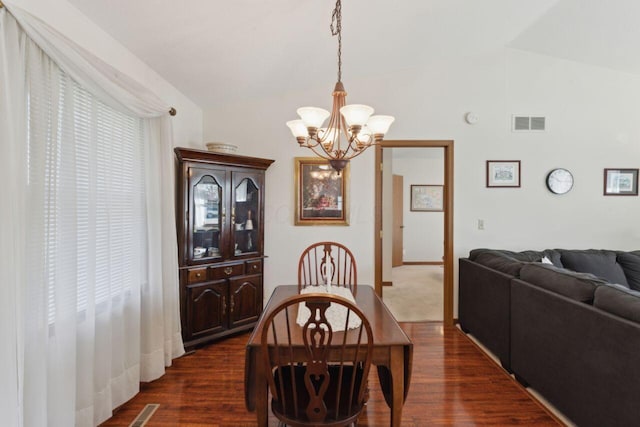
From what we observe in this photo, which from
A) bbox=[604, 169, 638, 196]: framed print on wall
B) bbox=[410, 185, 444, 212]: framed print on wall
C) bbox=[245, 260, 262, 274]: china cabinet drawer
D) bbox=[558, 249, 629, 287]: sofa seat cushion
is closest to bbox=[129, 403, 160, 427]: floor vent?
bbox=[245, 260, 262, 274]: china cabinet drawer

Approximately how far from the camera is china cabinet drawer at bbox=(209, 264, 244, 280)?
295 cm

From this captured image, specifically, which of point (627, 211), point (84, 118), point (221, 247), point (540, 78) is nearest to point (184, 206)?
point (221, 247)

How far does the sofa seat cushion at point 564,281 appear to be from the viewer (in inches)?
73.4

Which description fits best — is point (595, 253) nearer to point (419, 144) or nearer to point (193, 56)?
point (419, 144)

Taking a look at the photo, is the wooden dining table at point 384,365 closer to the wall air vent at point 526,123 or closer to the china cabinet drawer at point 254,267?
the china cabinet drawer at point 254,267

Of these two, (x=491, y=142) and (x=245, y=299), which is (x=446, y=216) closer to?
(x=491, y=142)

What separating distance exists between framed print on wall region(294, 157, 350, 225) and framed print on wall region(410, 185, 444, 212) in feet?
13.0

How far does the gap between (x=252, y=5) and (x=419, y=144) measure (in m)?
2.28

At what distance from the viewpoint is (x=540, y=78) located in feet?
11.7

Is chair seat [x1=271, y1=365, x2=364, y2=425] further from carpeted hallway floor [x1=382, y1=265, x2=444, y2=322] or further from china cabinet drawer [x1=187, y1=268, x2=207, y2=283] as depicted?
carpeted hallway floor [x1=382, y1=265, x2=444, y2=322]

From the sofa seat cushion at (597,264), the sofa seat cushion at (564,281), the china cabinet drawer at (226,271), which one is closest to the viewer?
the sofa seat cushion at (564,281)

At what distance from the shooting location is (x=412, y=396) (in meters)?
2.20

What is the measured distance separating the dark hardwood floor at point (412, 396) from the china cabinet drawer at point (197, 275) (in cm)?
67

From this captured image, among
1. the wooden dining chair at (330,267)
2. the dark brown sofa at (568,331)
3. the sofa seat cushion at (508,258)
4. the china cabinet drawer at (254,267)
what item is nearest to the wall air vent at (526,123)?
the sofa seat cushion at (508,258)
